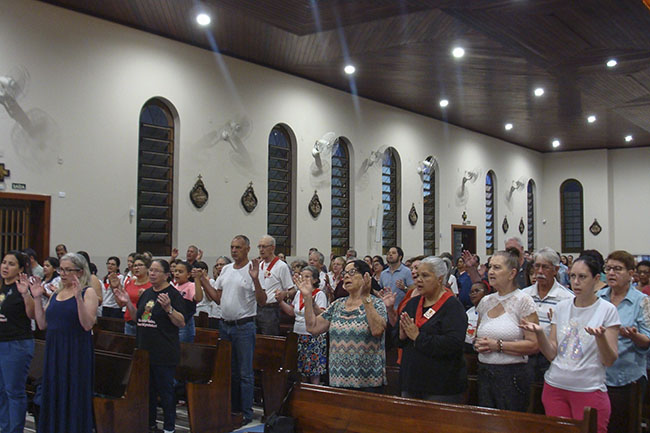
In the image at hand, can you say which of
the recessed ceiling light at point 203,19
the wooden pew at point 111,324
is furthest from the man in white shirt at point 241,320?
the recessed ceiling light at point 203,19

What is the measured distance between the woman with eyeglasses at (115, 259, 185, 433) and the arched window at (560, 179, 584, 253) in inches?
888

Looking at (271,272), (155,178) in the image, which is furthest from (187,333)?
(155,178)

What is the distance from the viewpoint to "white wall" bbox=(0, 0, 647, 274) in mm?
10242

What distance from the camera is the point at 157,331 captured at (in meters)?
5.37

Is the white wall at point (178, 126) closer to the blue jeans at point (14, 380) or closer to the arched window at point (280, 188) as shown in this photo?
the arched window at point (280, 188)

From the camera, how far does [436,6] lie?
10141 mm

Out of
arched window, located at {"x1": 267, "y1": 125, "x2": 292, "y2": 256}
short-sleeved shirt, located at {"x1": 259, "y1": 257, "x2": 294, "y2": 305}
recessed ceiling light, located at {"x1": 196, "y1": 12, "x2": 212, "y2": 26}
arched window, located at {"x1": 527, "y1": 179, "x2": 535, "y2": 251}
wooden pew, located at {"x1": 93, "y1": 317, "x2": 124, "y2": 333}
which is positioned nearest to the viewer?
short-sleeved shirt, located at {"x1": 259, "y1": 257, "x2": 294, "y2": 305}

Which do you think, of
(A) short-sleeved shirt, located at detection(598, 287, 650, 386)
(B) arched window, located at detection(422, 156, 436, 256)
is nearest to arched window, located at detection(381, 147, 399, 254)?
(B) arched window, located at detection(422, 156, 436, 256)

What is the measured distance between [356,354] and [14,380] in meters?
2.75

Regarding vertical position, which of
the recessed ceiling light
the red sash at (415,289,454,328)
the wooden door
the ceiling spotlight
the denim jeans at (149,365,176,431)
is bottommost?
the denim jeans at (149,365,176,431)

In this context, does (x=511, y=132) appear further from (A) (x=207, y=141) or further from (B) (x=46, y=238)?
(B) (x=46, y=238)

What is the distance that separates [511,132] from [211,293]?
17.2 metres

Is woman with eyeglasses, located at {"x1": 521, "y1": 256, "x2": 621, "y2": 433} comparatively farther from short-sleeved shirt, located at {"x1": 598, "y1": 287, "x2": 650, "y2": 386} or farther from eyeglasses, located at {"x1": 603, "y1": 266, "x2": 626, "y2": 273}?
eyeglasses, located at {"x1": 603, "y1": 266, "x2": 626, "y2": 273}

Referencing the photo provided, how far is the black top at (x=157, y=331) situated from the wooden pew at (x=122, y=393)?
0.25m
